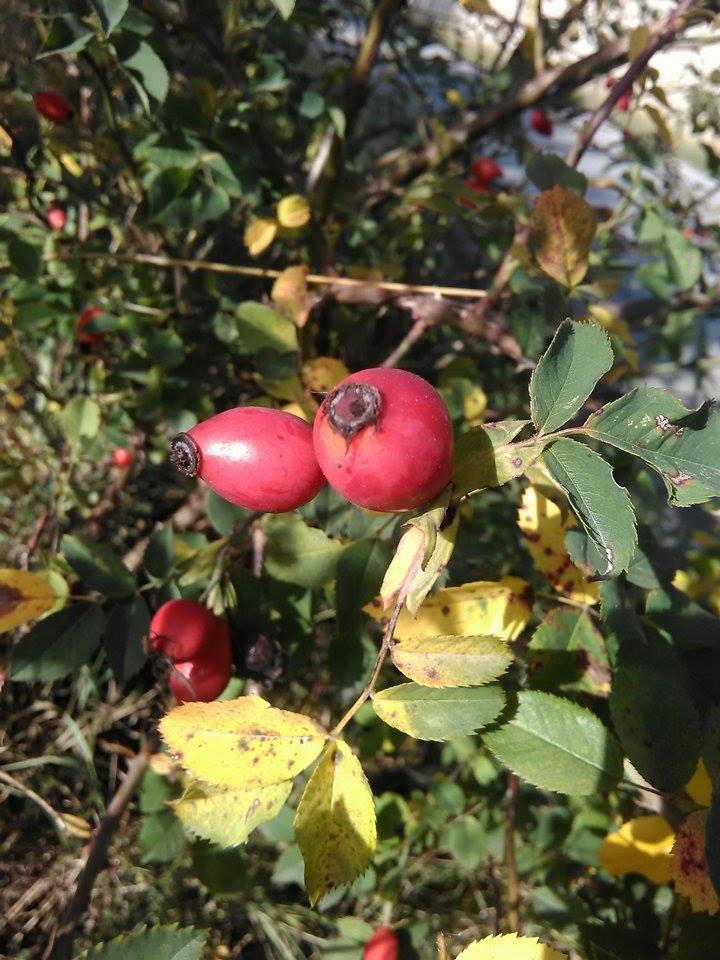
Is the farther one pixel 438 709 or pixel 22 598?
pixel 22 598

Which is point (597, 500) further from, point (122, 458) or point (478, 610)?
point (122, 458)

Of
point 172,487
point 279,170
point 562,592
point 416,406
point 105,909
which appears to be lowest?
point 105,909

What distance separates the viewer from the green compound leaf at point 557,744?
729mm

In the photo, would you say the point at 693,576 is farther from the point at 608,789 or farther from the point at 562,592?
the point at 608,789

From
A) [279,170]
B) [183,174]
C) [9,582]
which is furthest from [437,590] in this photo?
[279,170]

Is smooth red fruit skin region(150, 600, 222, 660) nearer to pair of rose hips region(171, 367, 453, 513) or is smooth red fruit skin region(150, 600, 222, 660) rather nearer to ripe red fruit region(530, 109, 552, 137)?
pair of rose hips region(171, 367, 453, 513)

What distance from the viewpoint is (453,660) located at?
662 millimetres

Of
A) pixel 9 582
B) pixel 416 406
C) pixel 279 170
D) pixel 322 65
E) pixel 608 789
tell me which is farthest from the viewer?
pixel 322 65

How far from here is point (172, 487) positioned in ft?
6.67

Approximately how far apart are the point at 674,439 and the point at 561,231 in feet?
1.79

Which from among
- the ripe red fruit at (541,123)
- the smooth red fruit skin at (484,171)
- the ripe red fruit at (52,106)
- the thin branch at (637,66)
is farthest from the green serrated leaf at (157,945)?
the ripe red fruit at (541,123)

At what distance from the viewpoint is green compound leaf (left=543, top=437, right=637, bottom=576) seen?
0.57m

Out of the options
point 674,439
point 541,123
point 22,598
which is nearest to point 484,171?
point 541,123

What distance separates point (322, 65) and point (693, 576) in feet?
7.52
